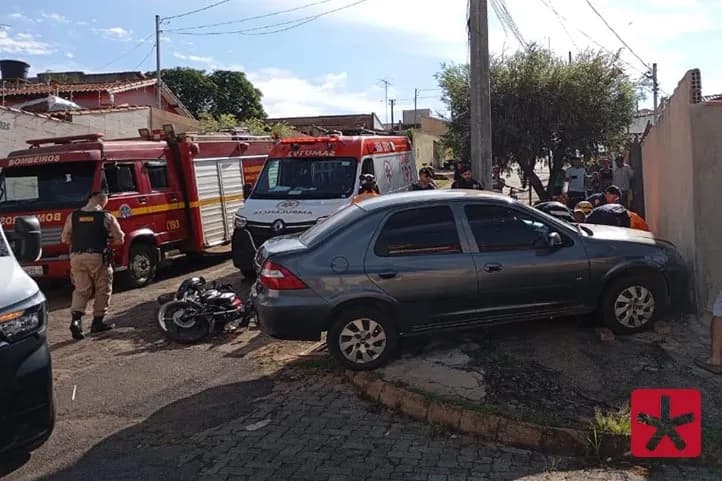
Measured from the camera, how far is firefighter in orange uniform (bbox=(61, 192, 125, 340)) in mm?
7906

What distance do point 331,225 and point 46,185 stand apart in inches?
241

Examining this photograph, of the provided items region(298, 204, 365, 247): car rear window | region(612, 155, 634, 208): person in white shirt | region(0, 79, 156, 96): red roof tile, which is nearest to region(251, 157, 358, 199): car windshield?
region(298, 204, 365, 247): car rear window

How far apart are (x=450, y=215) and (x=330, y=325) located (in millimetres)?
1443

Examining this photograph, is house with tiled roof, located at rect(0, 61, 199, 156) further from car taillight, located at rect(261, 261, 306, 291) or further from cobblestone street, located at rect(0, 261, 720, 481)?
car taillight, located at rect(261, 261, 306, 291)

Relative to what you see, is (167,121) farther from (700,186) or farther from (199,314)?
(700,186)

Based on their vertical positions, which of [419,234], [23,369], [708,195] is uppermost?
[708,195]

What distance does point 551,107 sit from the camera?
16344mm

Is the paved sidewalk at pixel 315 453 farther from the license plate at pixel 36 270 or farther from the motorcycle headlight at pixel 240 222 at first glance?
the license plate at pixel 36 270

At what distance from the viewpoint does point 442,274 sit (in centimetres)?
588

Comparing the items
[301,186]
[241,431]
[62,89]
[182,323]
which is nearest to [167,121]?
[62,89]

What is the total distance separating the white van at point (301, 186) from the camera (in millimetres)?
9883

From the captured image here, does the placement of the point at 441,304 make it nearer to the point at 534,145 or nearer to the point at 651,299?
the point at 651,299

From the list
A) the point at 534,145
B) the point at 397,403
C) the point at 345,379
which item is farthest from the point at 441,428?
the point at 534,145

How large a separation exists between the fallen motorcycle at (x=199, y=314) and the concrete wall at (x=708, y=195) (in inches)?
184
